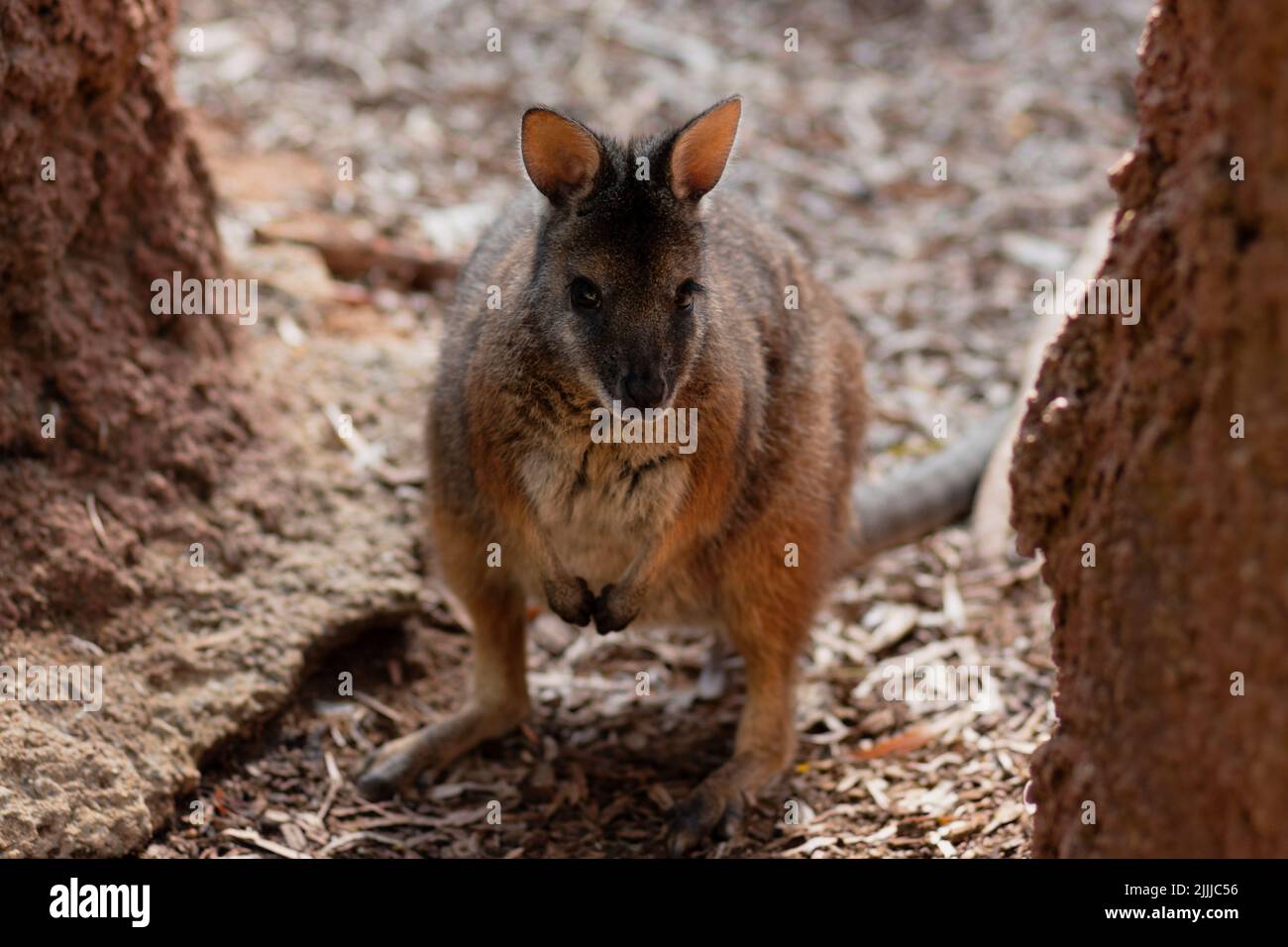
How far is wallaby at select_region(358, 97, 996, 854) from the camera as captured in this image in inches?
151

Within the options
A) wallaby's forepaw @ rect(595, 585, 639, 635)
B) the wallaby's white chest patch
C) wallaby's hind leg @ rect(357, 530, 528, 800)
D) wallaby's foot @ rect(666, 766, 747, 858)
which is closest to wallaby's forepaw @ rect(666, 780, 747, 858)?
wallaby's foot @ rect(666, 766, 747, 858)

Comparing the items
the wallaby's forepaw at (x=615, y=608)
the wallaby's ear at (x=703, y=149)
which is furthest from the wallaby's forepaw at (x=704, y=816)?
the wallaby's ear at (x=703, y=149)

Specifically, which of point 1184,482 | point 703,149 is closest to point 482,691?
point 703,149

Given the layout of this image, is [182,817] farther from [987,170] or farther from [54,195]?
[987,170]

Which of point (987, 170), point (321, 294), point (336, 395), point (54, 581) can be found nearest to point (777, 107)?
point (987, 170)

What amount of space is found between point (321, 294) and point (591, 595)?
2.53 meters

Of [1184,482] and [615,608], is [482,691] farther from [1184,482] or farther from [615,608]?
[1184,482]

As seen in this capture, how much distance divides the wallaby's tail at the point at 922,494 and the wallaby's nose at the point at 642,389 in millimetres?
1796

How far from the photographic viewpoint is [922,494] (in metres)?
5.48

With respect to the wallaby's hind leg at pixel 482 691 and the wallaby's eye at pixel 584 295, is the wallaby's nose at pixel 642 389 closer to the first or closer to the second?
the wallaby's eye at pixel 584 295

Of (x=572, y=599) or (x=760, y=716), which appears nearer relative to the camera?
(x=572, y=599)

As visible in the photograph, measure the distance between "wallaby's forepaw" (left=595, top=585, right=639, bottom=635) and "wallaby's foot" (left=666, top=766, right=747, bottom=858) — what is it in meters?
0.57

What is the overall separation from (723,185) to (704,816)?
2137mm

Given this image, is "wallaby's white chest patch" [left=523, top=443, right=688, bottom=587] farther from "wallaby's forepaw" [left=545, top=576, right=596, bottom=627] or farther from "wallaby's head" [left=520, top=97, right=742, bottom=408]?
"wallaby's head" [left=520, top=97, right=742, bottom=408]
